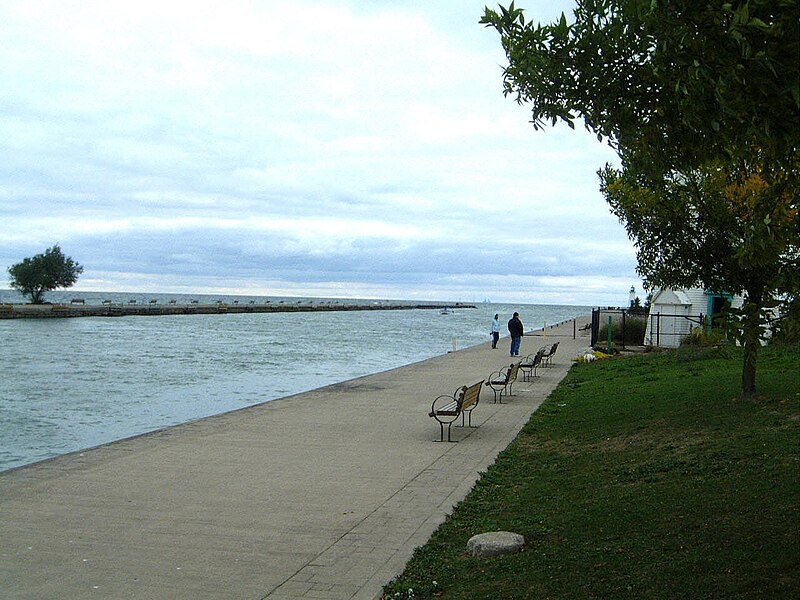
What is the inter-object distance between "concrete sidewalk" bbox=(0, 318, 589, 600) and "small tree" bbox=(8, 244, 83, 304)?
10134 cm

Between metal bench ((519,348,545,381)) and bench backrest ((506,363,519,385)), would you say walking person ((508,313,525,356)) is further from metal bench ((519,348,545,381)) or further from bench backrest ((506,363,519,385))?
bench backrest ((506,363,519,385))

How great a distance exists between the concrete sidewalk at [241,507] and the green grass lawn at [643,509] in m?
0.48

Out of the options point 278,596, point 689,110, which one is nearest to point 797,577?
point 689,110

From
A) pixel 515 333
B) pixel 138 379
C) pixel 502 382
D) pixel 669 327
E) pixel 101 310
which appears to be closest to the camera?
Answer: pixel 502 382

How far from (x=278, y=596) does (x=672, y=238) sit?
9.26 m

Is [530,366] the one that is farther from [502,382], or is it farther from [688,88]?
[688,88]

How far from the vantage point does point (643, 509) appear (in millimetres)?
7574

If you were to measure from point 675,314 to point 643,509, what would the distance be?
85.6ft

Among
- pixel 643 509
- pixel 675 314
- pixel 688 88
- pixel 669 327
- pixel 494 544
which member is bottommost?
pixel 494 544

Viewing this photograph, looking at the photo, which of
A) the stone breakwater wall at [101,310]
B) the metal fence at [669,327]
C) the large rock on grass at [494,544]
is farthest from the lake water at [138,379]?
the stone breakwater wall at [101,310]

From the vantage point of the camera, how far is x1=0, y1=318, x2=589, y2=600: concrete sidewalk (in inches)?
255

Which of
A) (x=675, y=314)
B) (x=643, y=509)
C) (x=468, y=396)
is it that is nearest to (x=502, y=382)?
(x=468, y=396)

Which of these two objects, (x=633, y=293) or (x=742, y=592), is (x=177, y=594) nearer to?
(x=742, y=592)

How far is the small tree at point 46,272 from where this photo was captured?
10706 centimetres
